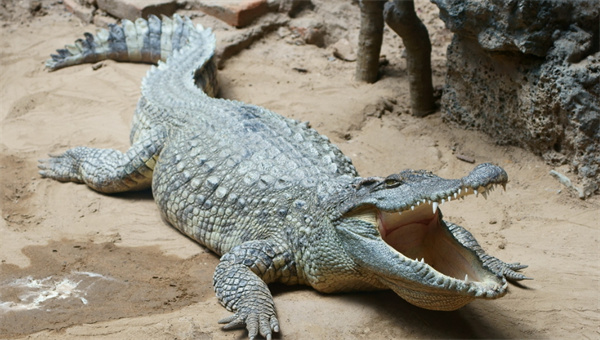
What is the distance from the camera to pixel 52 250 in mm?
3984

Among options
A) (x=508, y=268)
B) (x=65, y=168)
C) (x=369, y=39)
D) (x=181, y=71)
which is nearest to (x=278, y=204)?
(x=508, y=268)

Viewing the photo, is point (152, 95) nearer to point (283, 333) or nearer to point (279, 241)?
point (279, 241)

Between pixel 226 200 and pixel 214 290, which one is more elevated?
pixel 226 200

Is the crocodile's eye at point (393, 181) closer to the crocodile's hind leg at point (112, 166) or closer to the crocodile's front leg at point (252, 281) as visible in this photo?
the crocodile's front leg at point (252, 281)

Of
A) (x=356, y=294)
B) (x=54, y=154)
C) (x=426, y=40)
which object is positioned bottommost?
(x=54, y=154)

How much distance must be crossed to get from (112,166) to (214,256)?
1.30 metres

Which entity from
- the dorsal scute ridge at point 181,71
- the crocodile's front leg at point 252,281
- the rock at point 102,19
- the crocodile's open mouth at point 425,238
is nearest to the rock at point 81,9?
→ the rock at point 102,19

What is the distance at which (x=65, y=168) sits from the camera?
500cm

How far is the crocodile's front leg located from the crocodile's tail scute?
12.2 ft

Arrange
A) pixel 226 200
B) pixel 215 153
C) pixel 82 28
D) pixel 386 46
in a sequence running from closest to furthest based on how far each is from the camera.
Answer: pixel 226 200 → pixel 215 153 → pixel 386 46 → pixel 82 28

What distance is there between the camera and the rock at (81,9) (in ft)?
27.0

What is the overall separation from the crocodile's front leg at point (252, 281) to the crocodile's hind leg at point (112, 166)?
146 centimetres

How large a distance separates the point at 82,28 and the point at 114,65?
1512 millimetres

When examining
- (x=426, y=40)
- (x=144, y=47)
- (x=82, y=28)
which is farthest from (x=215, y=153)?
(x=82, y=28)
